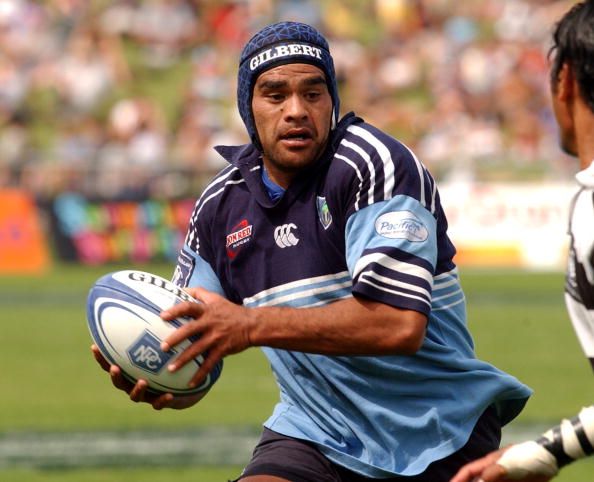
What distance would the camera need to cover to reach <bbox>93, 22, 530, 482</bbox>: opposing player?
14.3 feet

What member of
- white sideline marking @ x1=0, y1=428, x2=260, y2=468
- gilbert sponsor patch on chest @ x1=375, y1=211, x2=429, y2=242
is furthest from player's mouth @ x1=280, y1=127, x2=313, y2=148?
white sideline marking @ x1=0, y1=428, x2=260, y2=468

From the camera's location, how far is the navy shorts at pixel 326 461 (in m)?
4.49

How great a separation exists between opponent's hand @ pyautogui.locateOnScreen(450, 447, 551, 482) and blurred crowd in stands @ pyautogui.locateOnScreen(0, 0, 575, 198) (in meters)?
16.5

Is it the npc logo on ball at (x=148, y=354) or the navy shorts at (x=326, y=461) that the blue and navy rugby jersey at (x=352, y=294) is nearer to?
the navy shorts at (x=326, y=461)

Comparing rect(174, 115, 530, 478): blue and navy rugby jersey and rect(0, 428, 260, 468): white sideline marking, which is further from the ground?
rect(174, 115, 530, 478): blue and navy rugby jersey

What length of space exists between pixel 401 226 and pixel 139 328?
35.4 inches

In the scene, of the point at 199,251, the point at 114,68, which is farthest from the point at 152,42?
the point at 199,251

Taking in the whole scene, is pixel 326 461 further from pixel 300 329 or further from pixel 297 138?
pixel 297 138

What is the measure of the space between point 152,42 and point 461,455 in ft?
68.0

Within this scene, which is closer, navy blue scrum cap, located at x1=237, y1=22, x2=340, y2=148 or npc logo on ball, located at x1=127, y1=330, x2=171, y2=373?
npc logo on ball, located at x1=127, y1=330, x2=171, y2=373

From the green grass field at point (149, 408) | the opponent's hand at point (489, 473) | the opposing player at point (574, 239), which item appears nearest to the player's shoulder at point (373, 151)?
the opposing player at point (574, 239)

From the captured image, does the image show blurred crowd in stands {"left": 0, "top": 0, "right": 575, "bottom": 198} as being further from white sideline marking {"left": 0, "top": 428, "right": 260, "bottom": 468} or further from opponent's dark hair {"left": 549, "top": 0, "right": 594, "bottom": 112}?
opponent's dark hair {"left": 549, "top": 0, "right": 594, "bottom": 112}

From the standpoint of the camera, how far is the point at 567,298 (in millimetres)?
3533

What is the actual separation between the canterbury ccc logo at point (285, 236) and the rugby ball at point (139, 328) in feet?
1.25
